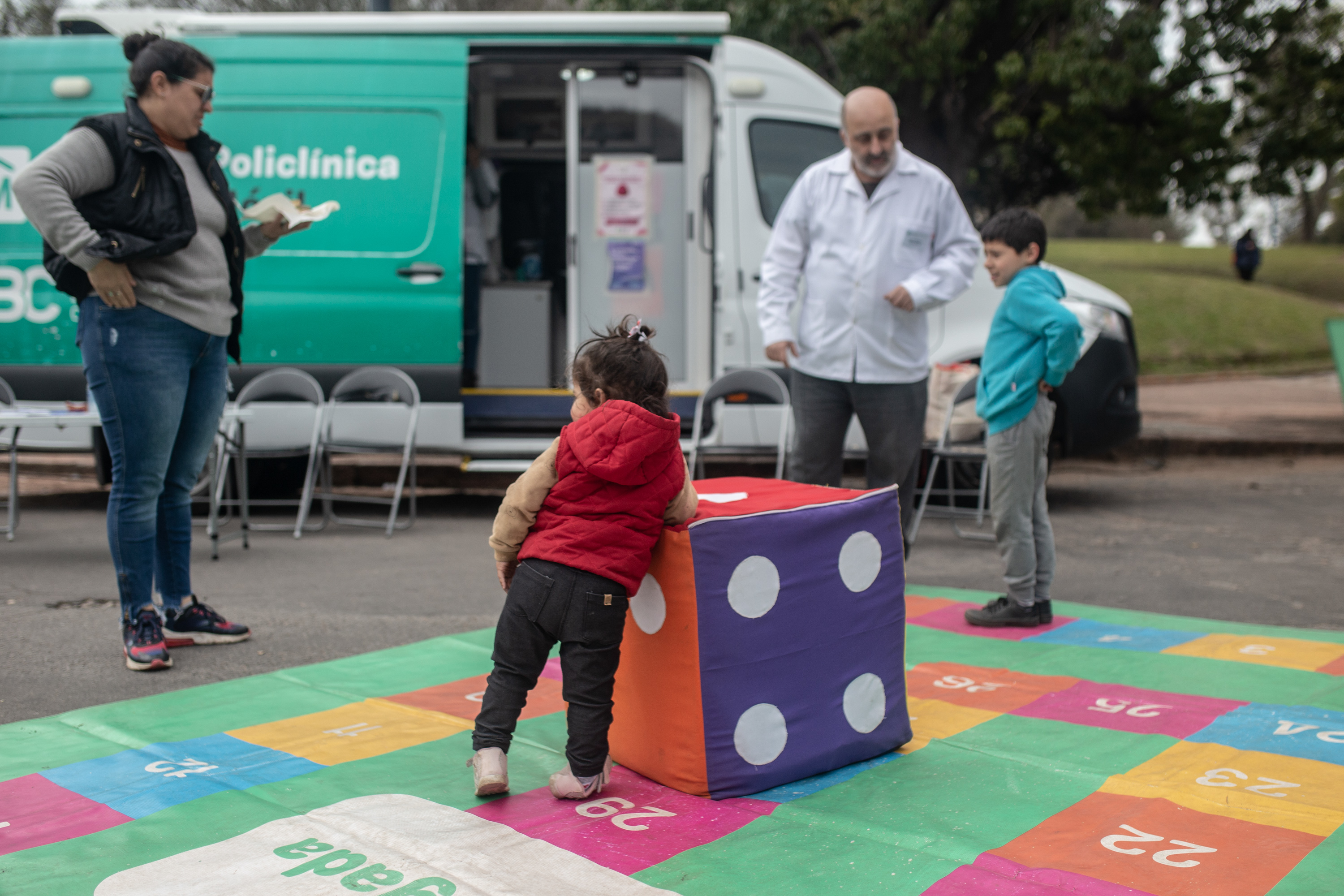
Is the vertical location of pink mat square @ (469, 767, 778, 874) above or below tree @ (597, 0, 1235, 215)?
below

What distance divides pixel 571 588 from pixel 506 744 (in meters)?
0.40

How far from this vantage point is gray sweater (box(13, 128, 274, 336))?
3.15 meters

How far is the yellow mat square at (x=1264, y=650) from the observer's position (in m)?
3.55

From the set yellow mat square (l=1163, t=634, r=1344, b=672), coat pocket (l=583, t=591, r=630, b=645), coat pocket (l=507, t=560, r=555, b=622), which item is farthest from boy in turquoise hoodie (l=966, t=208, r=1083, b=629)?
coat pocket (l=507, t=560, r=555, b=622)

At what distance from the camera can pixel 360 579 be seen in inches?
195

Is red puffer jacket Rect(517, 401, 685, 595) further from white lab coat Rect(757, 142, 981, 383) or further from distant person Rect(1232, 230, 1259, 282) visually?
distant person Rect(1232, 230, 1259, 282)

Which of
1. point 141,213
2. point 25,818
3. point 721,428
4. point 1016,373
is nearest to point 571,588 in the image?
point 25,818

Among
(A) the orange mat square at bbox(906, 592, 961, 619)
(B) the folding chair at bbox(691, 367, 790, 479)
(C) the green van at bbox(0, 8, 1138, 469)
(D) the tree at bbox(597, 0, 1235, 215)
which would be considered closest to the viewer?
(A) the orange mat square at bbox(906, 592, 961, 619)

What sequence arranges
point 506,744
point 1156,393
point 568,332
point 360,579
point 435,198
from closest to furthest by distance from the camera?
point 506,744, point 360,579, point 435,198, point 568,332, point 1156,393

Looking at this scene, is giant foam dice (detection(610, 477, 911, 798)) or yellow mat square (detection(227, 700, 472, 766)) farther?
yellow mat square (detection(227, 700, 472, 766))

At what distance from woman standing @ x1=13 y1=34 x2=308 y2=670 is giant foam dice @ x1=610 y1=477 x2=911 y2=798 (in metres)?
1.76

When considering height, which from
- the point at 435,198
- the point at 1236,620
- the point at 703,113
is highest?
the point at 703,113

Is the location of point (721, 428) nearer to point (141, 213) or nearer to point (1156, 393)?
point (141, 213)

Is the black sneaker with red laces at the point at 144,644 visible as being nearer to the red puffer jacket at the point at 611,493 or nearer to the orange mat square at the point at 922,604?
the red puffer jacket at the point at 611,493
